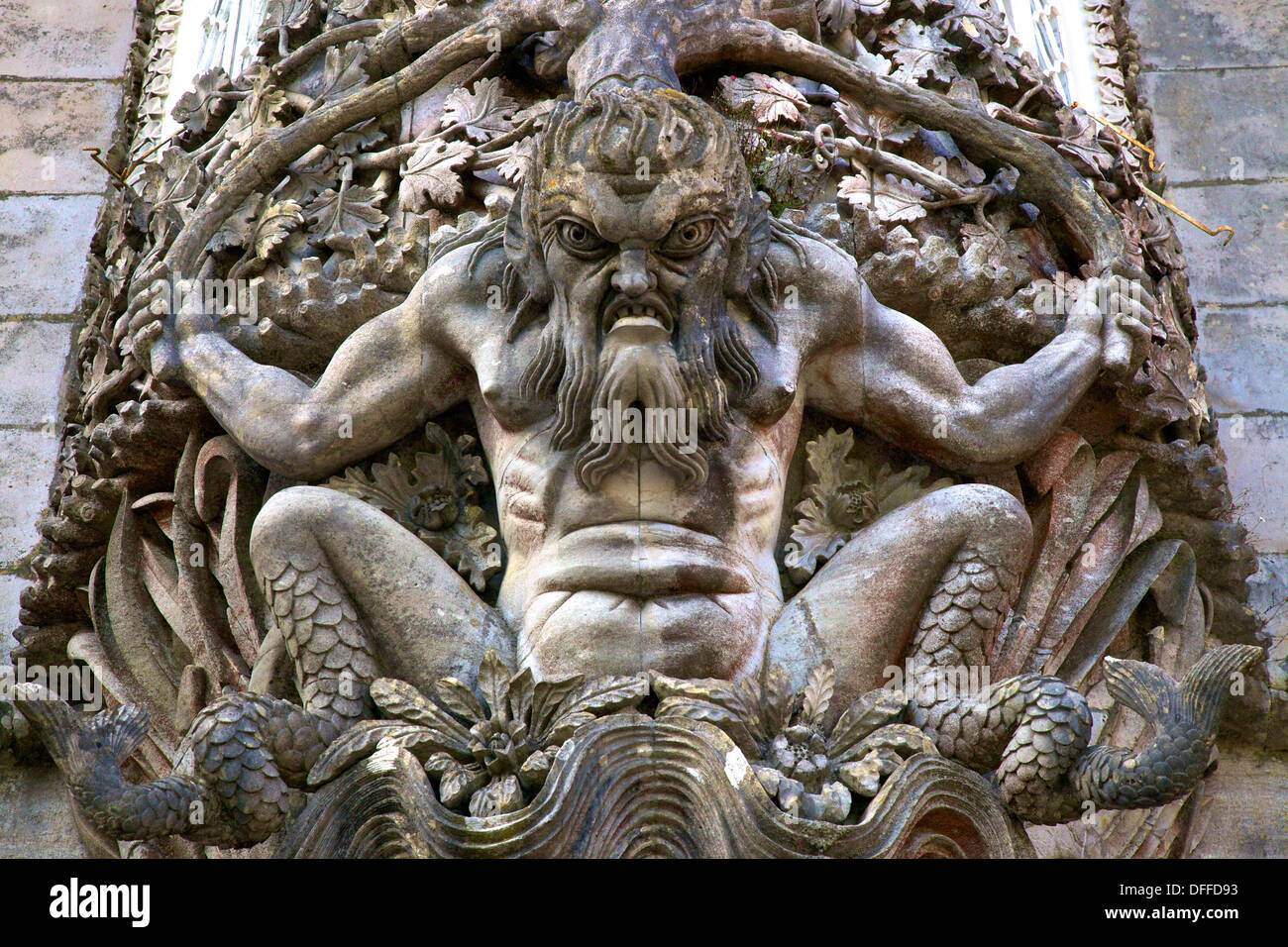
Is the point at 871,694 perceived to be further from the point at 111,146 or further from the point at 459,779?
the point at 111,146

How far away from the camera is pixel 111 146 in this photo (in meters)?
8.88

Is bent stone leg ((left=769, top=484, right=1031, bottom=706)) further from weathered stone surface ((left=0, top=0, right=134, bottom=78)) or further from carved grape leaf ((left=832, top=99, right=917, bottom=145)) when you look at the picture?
weathered stone surface ((left=0, top=0, right=134, bottom=78))

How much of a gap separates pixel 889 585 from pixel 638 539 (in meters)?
0.78

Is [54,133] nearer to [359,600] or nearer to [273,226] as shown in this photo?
[273,226]

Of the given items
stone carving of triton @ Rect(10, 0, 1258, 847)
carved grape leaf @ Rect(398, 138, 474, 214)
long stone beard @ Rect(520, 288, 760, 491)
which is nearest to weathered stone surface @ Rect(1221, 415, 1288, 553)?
stone carving of triton @ Rect(10, 0, 1258, 847)

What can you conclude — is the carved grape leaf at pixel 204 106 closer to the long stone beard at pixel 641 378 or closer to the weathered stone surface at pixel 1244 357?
the long stone beard at pixel 641 378

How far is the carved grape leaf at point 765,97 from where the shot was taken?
22.6 feet

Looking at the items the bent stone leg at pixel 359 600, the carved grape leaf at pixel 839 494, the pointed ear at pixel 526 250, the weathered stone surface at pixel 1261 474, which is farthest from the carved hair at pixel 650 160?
the weathered stone surface at pixel 1261 474

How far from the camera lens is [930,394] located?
6.25 m

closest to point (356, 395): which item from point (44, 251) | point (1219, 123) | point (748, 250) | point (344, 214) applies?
point (344, 214)

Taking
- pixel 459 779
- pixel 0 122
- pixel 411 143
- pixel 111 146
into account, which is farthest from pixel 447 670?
pixel 0 122

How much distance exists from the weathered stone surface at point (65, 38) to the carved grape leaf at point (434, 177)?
3.29 m

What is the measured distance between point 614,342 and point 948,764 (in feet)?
5.12

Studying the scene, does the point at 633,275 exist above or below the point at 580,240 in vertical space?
below
